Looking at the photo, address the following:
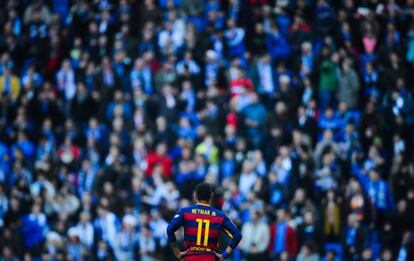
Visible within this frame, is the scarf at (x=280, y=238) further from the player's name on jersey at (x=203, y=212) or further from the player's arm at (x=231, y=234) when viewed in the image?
the player's name on jersey at (x=203, y=212)

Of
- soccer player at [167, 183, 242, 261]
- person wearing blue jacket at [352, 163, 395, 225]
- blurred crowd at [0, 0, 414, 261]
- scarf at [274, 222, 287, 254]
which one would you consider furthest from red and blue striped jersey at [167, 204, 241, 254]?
person wearing blue jacket at [352, 163, 395, 225]

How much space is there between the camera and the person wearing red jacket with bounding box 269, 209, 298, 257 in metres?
20.4

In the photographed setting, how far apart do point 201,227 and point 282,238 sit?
786cm

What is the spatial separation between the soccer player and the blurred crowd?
7.43 m

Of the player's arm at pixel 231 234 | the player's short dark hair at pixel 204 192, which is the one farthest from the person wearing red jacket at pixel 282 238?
the player's short dark hair at pixel 204 192

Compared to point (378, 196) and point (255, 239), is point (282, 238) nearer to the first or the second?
point (255, 239)

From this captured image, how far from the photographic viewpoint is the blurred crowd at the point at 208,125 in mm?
20984

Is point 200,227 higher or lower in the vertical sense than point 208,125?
lower

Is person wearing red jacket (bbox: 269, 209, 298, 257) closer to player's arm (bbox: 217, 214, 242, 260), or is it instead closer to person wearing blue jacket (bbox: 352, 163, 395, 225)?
person wearing blue jacket (bbox: 352, 163, 395, 225)

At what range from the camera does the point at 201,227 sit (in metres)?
12.8

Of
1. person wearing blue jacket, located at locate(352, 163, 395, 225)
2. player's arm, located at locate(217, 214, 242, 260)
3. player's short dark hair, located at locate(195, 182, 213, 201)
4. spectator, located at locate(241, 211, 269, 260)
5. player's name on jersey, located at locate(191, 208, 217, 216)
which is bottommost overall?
player's arm, located at locate(217, 214, 242, 260)

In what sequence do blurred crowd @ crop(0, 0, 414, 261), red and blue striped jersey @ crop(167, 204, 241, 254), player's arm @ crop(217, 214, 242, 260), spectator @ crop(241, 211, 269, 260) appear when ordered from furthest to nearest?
blurred crowd @ crop(0, 0, 414, 261) < spectator @ crop(241, 211, 269, 260) < player's arm @ crop(217, 214, 242, 260) < red and blue striped jersey @ crop(167, 204, 241, 254)

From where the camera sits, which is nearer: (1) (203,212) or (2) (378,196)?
(1) (203,212)

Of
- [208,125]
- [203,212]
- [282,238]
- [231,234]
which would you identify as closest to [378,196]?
[282,238]
